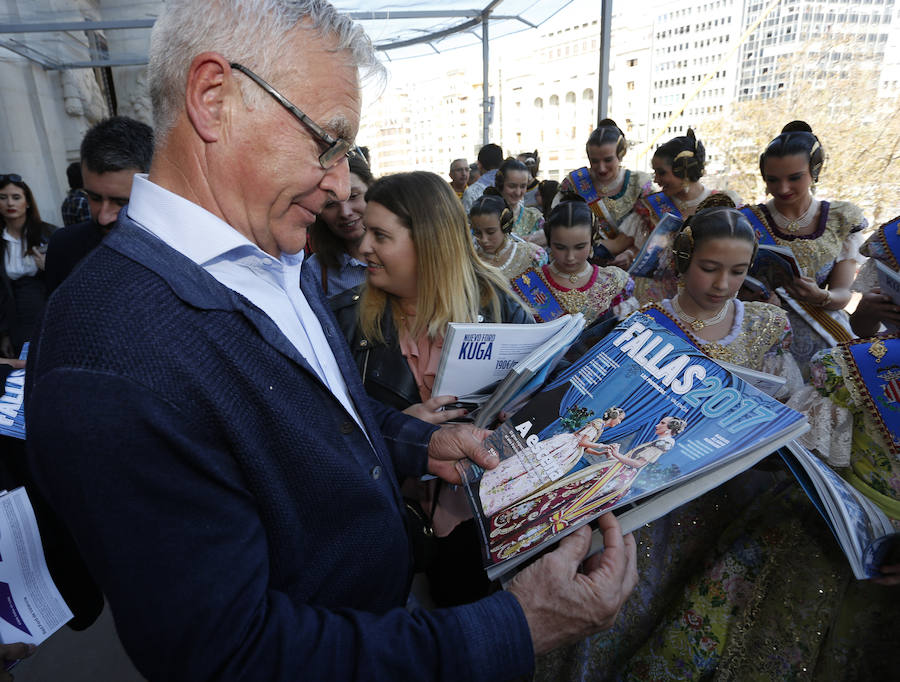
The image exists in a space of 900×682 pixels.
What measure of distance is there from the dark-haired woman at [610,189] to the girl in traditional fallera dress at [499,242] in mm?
756

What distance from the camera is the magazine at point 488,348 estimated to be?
1.41 m

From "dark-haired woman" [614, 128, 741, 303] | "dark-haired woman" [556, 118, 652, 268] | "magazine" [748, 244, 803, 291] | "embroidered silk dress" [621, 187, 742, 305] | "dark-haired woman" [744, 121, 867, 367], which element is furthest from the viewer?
"dark-haired woman" [556, 118, 652, 268]

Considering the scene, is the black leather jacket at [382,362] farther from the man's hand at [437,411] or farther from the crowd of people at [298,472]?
the man's hand at [437,411]

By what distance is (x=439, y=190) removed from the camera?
195cm

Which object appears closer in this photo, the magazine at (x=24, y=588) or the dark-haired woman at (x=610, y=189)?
the magazine at (x=24, y=588)

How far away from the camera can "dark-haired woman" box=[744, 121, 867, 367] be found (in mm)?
2561

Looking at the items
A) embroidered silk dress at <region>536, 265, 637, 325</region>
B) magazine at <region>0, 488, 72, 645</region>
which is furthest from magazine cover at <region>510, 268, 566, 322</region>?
magazine at <region>0, 488, 72, 645</region>

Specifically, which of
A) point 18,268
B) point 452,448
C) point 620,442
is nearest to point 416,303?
point 452,448

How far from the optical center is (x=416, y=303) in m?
1.97

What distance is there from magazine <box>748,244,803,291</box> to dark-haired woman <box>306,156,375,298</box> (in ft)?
6.75

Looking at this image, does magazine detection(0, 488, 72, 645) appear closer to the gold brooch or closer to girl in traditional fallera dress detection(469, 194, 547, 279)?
the gold brooch

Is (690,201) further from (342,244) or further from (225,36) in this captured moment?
(225,36)

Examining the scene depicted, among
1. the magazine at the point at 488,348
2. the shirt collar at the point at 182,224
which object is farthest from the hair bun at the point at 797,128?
the shirt collar at the point at 182,224

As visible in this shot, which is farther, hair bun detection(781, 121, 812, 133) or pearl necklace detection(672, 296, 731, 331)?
hair bun detection(781, 121, 812, 133)
